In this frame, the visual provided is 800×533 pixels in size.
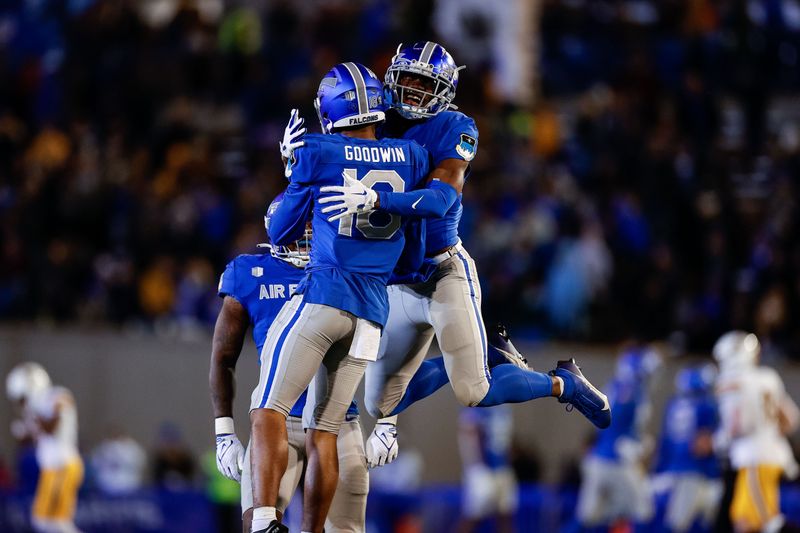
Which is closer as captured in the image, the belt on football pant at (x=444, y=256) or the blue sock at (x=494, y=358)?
the belt on football pant at (x=444, y=256)

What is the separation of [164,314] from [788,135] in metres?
7.84

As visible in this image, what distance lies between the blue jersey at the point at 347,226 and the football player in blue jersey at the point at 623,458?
26.2 ft

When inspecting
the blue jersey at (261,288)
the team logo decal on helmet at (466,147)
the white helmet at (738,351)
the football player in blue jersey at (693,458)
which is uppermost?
the team logo decal on helmet at (466,147)

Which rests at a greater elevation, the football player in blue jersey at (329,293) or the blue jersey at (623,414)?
the football player in blue jersey at (329,293)

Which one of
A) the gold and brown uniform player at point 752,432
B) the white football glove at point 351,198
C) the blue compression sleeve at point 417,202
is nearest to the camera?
the white football glove at point 351,198

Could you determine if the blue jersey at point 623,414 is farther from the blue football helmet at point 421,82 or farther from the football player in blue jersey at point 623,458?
the blue football helmet at point 421,82

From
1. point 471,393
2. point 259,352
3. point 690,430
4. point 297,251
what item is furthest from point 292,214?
point 690,430

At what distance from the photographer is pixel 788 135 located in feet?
60.8

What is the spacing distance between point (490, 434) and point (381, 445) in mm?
7957

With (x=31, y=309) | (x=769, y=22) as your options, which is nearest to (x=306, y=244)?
(x=31, y=309)

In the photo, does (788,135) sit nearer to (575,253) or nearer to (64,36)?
(575,253)

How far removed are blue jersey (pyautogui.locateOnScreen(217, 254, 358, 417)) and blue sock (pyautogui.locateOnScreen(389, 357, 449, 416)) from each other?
1.27ft

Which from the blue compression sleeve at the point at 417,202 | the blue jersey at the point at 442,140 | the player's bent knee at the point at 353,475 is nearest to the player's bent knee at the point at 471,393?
the player's bent knee at the point at 353,475

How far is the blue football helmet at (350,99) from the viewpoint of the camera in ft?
24.7
